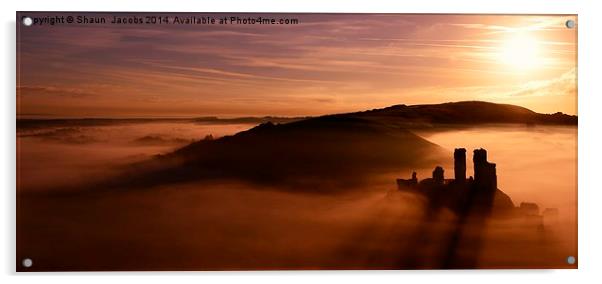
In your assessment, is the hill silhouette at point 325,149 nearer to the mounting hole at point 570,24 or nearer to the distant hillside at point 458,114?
the distant hillside at point 458,114

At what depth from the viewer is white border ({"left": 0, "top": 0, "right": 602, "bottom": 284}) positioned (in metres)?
2.27

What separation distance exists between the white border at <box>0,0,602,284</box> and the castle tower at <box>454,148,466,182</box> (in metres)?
0.32

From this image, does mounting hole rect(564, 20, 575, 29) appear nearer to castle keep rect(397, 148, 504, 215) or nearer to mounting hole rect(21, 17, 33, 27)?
castle keep rect(397, 148, 504, 215)

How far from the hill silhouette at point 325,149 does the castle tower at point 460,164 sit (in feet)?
0.20

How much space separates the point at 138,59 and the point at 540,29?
136cm

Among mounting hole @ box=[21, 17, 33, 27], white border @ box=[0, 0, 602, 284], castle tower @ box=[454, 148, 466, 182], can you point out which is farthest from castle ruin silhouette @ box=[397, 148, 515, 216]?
mounting hole @ box=[21, 17, 33, 27]

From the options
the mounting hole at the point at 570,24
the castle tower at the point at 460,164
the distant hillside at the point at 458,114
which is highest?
the mounting hole at the point at 570,24

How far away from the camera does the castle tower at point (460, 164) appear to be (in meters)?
2.31

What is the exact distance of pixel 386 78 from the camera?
2307 millimetres

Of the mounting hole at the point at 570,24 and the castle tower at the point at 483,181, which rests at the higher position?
the mounting hole at the point at 570,24
